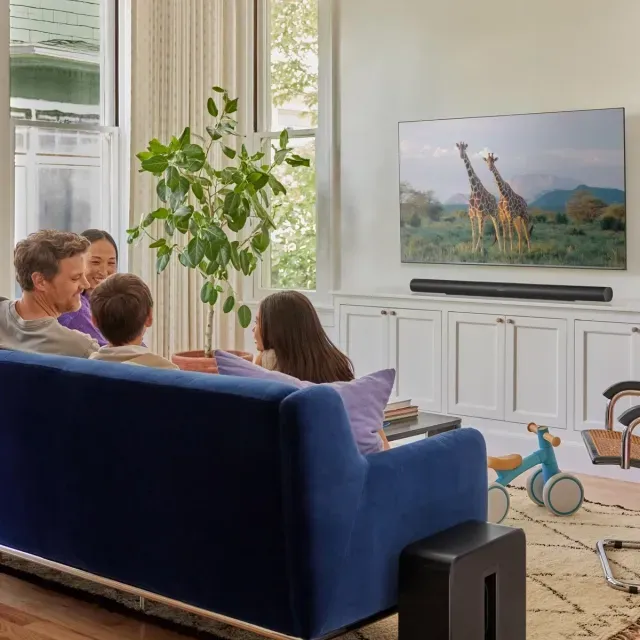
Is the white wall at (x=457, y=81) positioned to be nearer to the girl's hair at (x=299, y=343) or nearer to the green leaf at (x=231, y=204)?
the green leaf at (x=231, y=204)

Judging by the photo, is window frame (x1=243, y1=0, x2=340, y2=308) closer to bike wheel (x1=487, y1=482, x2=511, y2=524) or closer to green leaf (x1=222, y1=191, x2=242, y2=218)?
green leaf (x1=222, y1=191, x2=242, y2=218)

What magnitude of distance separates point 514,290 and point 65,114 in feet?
9.50

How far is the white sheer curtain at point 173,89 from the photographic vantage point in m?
6.60

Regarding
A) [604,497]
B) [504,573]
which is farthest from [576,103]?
[504,573]

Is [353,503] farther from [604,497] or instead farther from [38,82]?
[38,82]

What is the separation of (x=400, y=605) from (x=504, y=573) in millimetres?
295

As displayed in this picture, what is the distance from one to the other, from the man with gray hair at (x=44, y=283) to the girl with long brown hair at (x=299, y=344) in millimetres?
638

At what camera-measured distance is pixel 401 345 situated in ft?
20.0

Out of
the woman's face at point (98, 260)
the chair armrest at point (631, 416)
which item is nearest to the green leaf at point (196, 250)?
the woman's face at point (98, 260)

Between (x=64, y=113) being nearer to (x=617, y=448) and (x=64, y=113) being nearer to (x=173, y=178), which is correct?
(x=173, y=178)

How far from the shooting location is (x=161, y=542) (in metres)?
2.85

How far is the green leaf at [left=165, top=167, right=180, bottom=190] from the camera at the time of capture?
19.4 feet

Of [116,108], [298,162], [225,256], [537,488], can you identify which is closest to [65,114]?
[116,108]

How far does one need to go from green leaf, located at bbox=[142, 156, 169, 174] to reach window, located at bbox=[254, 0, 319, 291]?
1.21 metres
